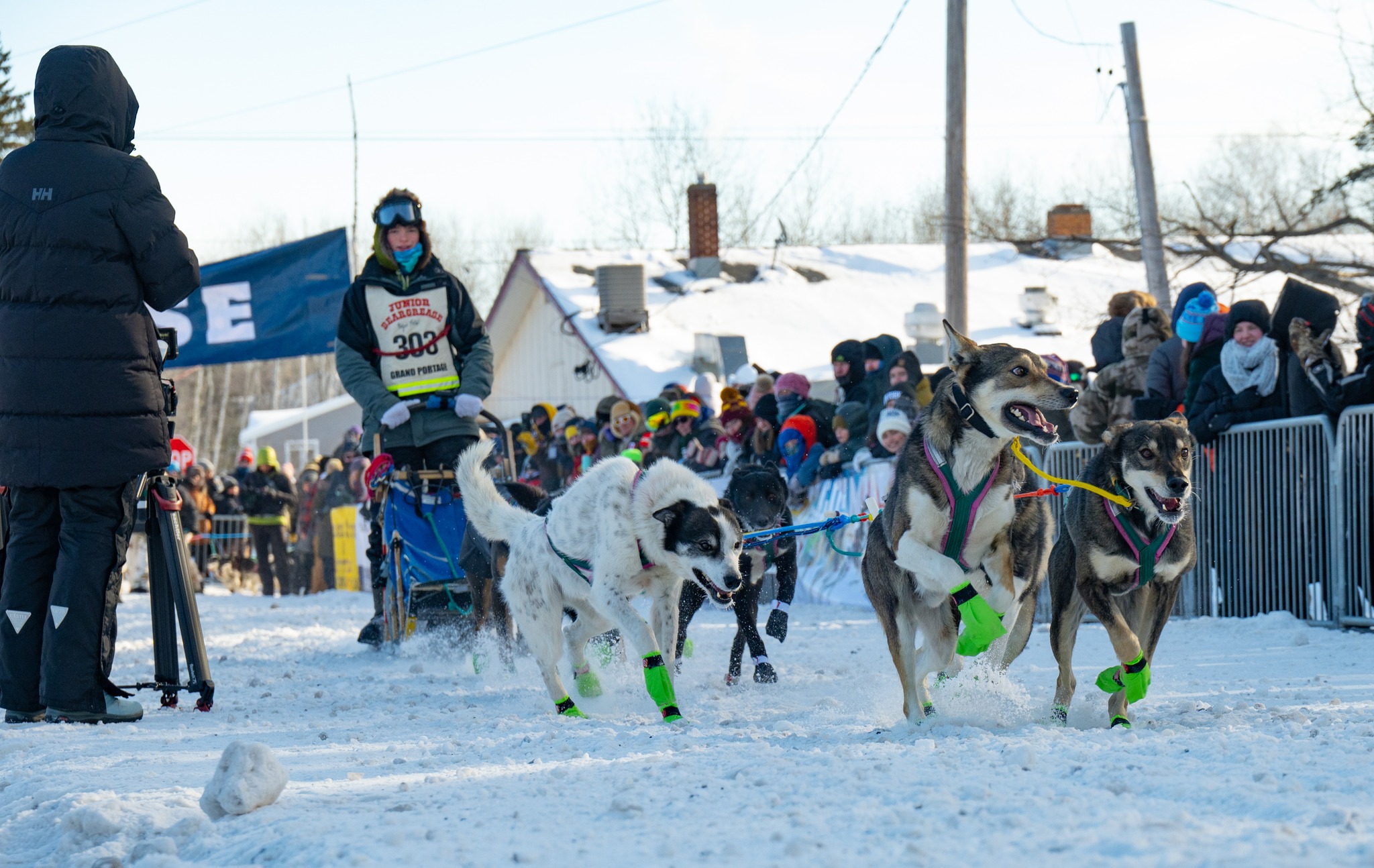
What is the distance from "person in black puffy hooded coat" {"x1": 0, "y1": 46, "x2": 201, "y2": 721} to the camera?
4.75m

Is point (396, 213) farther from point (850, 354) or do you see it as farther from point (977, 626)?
point (850, 354)

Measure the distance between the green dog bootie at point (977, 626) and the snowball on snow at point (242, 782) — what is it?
7.75 ft

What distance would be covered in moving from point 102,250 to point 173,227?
10.8 inches

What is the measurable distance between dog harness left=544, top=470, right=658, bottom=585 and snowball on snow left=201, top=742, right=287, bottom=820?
2163 millimetres

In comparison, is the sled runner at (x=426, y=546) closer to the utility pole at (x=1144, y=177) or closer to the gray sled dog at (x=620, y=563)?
the gray sled dog at (x=620, y=563)

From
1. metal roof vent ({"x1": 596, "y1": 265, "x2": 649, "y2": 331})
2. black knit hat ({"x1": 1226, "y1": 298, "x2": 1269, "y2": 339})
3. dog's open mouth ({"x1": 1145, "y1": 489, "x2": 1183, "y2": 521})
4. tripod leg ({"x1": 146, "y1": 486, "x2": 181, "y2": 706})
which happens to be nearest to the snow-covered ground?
tripod leg ({"x1": 146, "y1": 486, "x2": 181, "y2": 706})

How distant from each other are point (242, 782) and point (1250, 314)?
6.28 meters

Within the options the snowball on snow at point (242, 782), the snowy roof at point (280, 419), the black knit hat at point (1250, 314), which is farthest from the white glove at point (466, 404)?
the snowy roof at point (280, 419)

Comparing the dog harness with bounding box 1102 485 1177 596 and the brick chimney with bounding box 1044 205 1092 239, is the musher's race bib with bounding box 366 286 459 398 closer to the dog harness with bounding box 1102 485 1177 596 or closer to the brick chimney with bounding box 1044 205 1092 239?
the dog harness with bounding box 1102 485 1177 596

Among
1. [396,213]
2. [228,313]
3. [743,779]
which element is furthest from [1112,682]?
[228,313]

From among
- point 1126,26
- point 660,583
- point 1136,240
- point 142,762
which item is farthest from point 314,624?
point 1126,26

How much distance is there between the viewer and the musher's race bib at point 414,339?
270 inches

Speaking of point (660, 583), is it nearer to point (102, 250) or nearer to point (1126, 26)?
point (102, 250)

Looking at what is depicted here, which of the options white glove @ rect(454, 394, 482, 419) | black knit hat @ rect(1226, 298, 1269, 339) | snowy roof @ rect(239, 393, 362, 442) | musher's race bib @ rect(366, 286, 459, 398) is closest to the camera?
white glove @ rect(454, 394, 482, 419)
